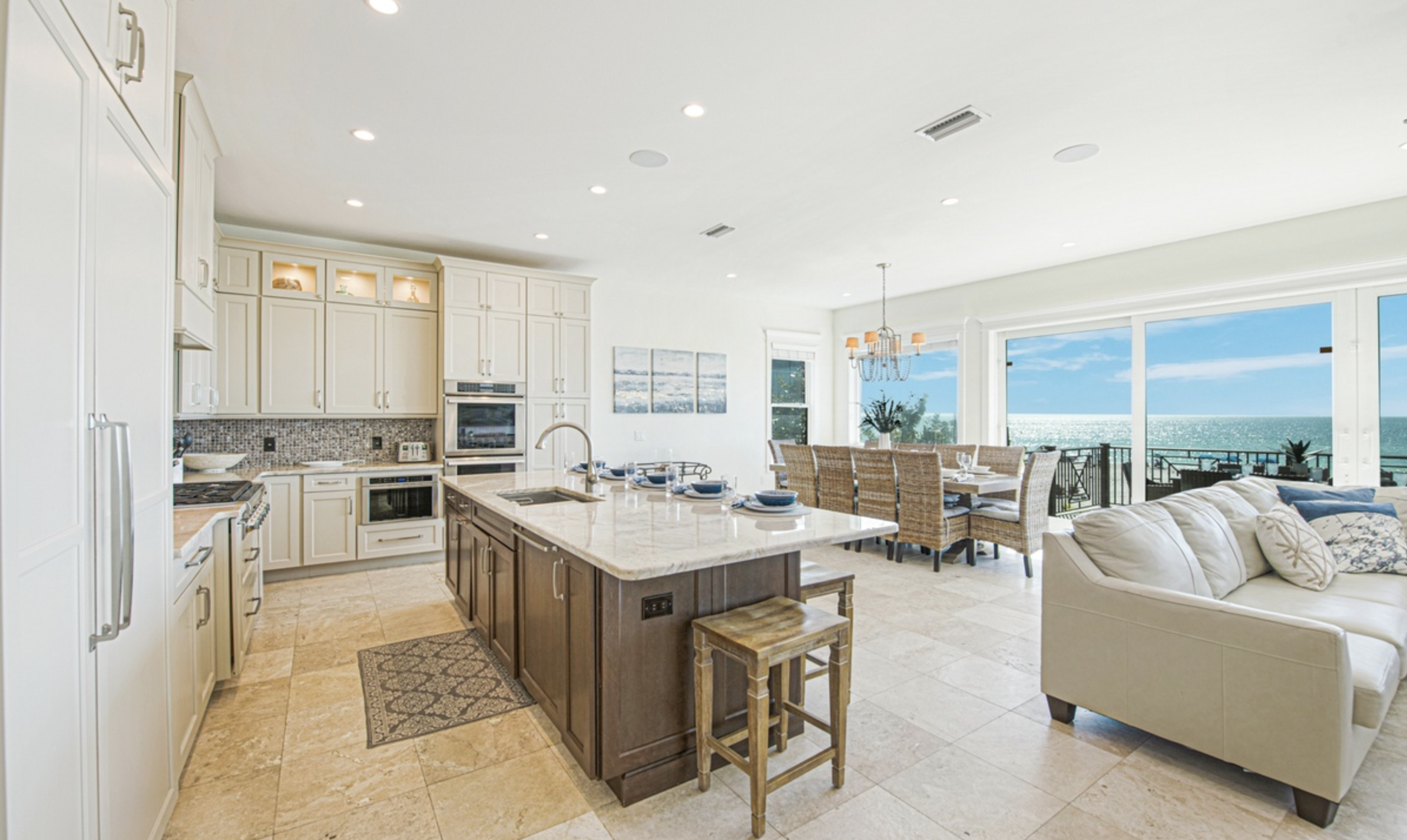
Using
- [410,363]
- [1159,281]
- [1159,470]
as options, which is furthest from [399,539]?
[1159,281]

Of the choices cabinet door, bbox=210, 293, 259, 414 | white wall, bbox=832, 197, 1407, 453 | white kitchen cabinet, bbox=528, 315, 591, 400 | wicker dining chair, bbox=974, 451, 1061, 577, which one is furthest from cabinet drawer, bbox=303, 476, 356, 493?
white wall, bbox=832, 197, 1407, 453

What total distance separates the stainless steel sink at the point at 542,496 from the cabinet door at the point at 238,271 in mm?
3082

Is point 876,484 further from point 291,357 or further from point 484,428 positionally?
point 291,357

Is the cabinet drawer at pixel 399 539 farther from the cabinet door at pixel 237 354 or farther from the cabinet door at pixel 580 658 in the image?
the cabinet door at pixel 580 658

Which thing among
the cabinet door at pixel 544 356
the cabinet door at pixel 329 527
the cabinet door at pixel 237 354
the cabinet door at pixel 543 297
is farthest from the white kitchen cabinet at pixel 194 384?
the cabinet door at pixel 543 297

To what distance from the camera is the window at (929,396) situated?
7.13m

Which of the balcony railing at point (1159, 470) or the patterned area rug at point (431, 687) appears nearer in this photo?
the patterned area rug at point (431, 687)

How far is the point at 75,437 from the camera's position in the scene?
1.15 metres

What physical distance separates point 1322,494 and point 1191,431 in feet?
6.76

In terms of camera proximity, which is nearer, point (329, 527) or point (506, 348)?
point (329, 527)

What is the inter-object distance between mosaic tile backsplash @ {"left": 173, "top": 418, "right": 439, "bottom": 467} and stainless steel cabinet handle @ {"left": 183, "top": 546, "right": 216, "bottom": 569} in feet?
Result: 9.14

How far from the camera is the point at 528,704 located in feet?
8.43

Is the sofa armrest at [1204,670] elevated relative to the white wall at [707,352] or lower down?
lower down

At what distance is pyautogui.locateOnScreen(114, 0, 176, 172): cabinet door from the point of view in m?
1.46
